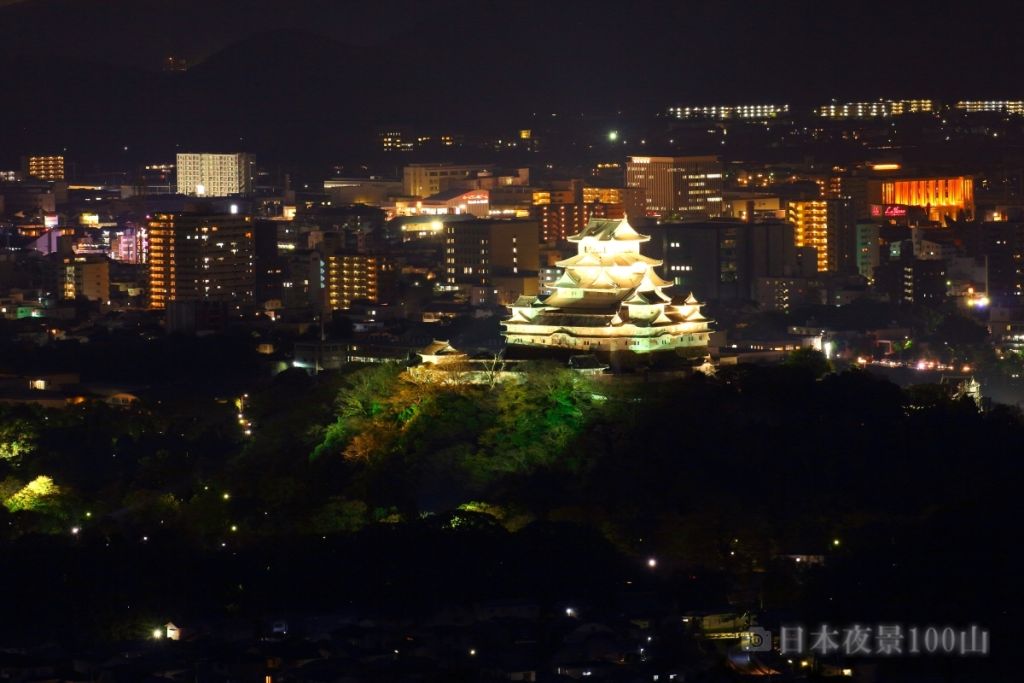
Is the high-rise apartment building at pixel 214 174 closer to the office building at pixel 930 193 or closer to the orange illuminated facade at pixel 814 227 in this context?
the office building at pixel 930 193

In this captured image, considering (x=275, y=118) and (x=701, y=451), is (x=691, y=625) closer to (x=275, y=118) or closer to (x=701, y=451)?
(x=701, y=451)

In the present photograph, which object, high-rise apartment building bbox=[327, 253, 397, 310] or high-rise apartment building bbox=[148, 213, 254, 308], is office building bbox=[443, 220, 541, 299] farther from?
high-rise apartment building bbox=[148, 213, 254, 308]

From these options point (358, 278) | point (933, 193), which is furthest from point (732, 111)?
point (358, 278)

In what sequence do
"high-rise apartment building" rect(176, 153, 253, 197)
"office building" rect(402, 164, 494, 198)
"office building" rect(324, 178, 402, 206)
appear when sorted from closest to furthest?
"office building" rect(324, 178, 402, 206) < "office building" rect(402, 164, 494, 198) < "high-rise apartment building" rect(176, 153, 253, 197)

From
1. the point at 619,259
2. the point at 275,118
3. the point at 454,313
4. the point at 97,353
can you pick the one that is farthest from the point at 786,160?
the point at 619,259

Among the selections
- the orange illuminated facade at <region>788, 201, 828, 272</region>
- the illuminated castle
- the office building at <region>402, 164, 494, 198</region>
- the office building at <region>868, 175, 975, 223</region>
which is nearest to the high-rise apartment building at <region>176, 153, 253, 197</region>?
the office building at <region>402, 164, 494, 198</region>
